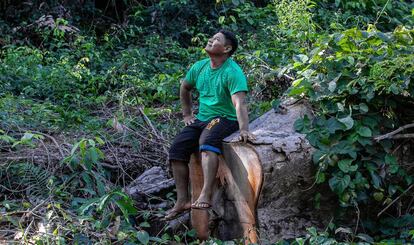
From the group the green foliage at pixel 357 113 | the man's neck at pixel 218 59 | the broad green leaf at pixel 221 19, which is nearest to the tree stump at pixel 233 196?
the green foliage at pixel 357 113

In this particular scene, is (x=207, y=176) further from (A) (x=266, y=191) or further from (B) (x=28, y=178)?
(B) (x=28, y=178)

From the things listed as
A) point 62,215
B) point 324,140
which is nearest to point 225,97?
point 324,140

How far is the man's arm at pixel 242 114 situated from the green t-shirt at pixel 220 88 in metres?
0.04

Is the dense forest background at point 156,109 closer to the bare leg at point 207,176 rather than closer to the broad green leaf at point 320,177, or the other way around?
the broad green leaf at point 320,177

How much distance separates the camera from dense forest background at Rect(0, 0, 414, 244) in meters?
5.50

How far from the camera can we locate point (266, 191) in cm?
547

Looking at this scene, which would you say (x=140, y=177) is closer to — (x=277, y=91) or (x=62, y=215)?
(x=62, y=215)

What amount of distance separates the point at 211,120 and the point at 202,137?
19cm

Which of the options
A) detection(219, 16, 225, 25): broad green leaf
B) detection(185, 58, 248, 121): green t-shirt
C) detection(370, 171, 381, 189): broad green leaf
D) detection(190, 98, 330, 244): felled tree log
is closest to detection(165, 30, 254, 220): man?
detection(185, 58, 248, 121): green t-shirt

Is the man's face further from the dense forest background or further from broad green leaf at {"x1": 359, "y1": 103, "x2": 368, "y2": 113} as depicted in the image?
broad green leaf at {"x1": 359, "y1": 103, "x2": 368, "y2": 113}

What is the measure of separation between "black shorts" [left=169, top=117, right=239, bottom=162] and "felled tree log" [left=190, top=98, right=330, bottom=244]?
0.07 meters

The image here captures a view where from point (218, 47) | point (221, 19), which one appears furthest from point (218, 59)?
point (221, 19)

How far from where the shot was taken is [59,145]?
656cm

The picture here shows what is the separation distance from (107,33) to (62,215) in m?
5.31
